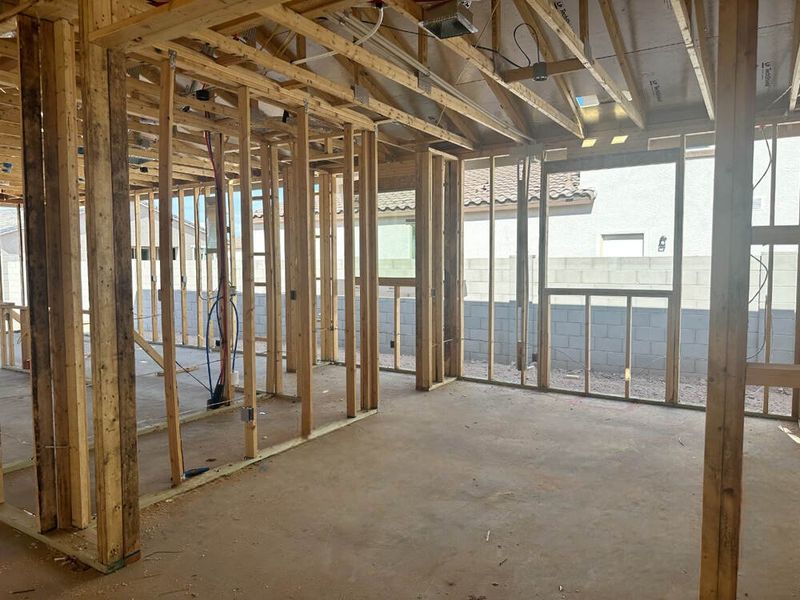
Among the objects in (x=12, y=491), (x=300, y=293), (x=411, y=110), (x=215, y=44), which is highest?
(x=411, y=110)

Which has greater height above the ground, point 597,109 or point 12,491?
point 597,109

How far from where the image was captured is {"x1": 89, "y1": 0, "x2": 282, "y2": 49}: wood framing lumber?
192cm

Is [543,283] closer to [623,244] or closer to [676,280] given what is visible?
[676,280]

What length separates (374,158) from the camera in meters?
4.59

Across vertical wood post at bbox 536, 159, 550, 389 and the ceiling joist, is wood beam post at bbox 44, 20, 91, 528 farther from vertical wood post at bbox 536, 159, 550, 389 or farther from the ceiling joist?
vertical wood post at bbox 536, 159, 550, 389

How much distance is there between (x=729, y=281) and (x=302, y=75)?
115 inches

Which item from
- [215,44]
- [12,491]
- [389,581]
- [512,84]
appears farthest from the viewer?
[512,84]

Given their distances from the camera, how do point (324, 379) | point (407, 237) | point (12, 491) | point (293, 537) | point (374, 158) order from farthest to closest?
point (407, 237), point (324, 379), point (374, 158), point (12, 491), point (293, 537)

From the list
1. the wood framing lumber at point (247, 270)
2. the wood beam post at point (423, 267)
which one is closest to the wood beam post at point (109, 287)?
the wood framing lumber at point (247, 270)

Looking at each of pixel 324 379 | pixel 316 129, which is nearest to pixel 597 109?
pixel 316 129

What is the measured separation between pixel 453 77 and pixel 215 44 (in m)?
2.49

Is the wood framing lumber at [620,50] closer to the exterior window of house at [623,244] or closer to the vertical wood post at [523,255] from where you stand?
the vertical wood post at [523,255]

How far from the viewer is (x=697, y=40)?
3354mm

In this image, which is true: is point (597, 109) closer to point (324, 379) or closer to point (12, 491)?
point (324, 379)
